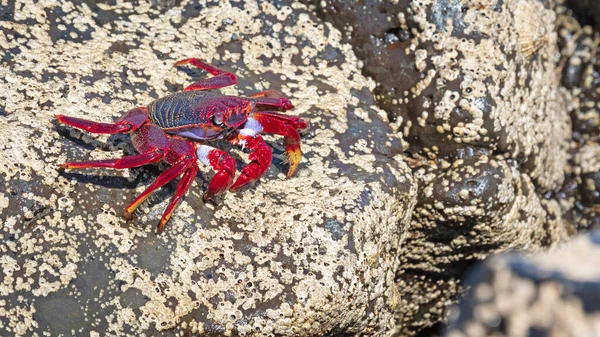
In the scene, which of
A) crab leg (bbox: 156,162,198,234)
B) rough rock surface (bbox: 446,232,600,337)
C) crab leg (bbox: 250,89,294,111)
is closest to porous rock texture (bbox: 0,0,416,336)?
crab leg (bbox: 156,162,198,234)

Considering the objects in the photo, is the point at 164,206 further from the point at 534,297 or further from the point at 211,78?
the point at 534,297

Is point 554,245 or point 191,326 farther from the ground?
point 191,326

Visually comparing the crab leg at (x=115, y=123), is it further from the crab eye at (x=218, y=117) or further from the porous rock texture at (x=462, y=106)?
the porous rock texture at (x=462, y=106)

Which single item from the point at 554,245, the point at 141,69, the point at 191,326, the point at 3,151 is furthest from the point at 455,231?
the point at 3,151

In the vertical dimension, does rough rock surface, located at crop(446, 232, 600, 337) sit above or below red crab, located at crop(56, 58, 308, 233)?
below

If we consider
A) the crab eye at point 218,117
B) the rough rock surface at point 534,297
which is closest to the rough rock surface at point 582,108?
the rough rock surface at point 534,297

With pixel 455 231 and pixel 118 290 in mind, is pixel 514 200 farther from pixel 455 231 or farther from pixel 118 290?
pixel 118 290

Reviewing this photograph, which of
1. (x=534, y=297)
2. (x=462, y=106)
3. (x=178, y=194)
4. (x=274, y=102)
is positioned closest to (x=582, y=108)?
(x=534, y=297)

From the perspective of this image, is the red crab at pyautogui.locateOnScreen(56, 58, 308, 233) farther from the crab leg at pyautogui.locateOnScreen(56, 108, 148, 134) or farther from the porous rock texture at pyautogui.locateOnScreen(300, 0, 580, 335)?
the porous rock texture at pyautogui.locateOnScreen(300, 0, 580, 335)
